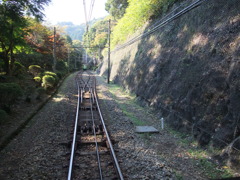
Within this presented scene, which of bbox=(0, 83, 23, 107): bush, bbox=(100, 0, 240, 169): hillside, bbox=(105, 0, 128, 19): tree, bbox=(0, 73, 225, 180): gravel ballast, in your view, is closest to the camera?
bbox=(0, 73, 225, 180): gravel ballast

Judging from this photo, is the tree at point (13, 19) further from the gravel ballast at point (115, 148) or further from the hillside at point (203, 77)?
the hillside at point (203, 77)

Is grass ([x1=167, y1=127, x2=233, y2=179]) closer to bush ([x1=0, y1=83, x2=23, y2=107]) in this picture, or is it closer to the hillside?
the hillside

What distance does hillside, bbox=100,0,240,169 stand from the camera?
18.5ft

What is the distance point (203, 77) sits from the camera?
7062 mm

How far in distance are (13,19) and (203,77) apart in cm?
1067

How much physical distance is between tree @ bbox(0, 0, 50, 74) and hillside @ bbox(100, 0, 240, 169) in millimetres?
8486

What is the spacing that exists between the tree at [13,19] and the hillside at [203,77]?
8486 mm

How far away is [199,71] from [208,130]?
248 cm

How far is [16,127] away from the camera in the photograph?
7527mm

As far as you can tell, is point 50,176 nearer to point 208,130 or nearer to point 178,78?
point 208,130

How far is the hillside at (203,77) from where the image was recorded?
18.5 ft

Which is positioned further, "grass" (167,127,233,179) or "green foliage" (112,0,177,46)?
"green foliage" (112,0,177,46)

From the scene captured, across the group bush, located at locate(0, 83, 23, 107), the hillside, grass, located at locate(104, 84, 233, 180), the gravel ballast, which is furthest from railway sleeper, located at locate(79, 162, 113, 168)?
bush, located at locate(0, 83, 23, 107)

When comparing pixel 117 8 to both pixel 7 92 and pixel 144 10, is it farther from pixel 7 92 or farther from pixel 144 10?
pixel 7 92
